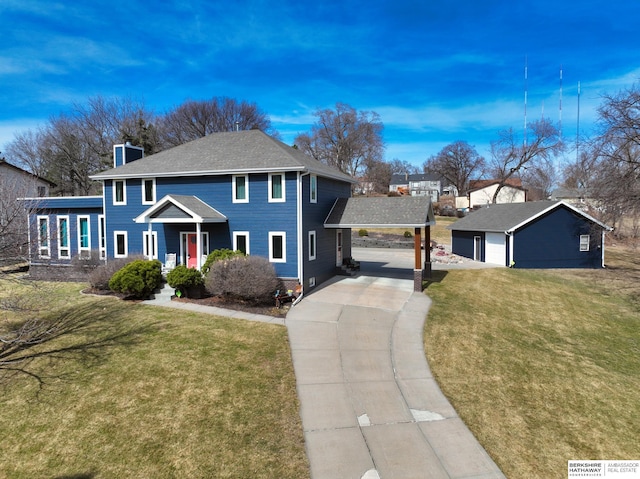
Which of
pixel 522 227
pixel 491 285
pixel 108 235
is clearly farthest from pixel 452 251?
pixel 108 235

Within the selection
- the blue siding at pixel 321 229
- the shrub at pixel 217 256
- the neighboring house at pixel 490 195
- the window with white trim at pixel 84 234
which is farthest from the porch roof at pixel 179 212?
the neighboring house at pixel 490 195

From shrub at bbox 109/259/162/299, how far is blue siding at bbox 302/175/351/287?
21.3 ft

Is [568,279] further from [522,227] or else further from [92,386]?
[92,386]

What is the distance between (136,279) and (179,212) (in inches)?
139

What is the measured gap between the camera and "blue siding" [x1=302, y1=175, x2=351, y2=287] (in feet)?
56.4

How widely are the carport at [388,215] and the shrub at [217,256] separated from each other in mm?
5054

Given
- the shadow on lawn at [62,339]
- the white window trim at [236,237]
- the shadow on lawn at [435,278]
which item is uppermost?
the white window trim at [236,237]

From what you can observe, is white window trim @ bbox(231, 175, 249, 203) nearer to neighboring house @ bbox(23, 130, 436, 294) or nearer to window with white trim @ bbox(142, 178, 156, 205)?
neighboring house @ bbox(23, 130, 436, 294)

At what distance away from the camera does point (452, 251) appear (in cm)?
3294

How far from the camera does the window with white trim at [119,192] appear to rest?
19797mm

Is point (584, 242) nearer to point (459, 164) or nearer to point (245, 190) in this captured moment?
point (245, 190)

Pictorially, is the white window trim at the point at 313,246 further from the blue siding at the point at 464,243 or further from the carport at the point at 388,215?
the blue siding at the point at 464,243


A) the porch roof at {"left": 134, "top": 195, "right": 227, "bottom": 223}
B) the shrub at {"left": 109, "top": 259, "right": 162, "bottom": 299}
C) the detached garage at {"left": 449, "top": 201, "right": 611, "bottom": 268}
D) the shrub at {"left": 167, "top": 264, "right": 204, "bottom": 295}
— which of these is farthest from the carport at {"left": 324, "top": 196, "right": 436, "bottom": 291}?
the detached garage at {"left": 449, "top": 201, "right": 611, "bottom": 268}

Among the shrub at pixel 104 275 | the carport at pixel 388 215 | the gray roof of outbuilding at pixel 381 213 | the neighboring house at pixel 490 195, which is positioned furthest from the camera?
the neighboring house at pixel 490 195
